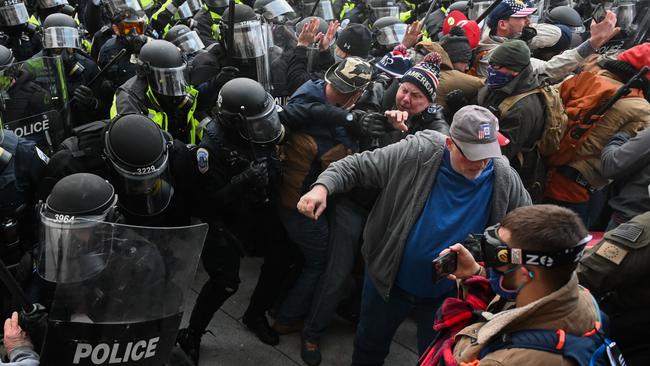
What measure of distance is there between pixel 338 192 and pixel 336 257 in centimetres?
95

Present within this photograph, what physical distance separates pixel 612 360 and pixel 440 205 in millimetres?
1269

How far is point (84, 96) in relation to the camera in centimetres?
480

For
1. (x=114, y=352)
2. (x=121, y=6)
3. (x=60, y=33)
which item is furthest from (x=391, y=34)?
(x=114, y=352)

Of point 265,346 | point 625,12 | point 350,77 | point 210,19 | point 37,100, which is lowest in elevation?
point 265,346

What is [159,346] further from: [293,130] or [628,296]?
[628,296]

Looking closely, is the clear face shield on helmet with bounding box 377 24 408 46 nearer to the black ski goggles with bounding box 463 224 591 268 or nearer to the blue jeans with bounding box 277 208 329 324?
the blue jeans with bounding box 277 208 329 324

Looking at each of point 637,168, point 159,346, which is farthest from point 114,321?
point 637,168

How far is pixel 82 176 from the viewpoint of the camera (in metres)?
2.64

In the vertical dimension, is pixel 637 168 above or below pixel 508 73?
below

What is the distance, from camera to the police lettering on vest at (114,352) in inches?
81.0

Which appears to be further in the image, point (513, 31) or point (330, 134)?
point (513, 31)

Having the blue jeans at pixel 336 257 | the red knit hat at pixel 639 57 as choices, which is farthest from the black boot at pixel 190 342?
the red knit hat at pixel 639 57

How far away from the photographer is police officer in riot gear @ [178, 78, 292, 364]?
11.2 ft

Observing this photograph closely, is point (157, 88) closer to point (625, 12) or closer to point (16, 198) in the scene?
point (16, 198)
